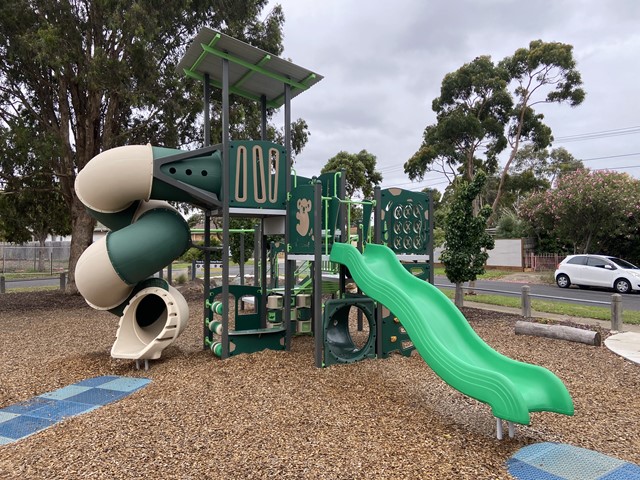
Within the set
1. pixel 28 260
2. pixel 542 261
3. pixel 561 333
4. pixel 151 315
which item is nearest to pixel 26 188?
pixel 151 315

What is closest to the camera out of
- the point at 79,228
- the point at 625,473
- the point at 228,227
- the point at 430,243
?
the point at 625,473

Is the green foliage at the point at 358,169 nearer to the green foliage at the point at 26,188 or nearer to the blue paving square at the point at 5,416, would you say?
the green foliage at the point at 26,188

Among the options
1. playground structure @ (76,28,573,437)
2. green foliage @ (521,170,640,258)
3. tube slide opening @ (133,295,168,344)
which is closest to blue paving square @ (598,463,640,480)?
playground structure @ (76,28,573,437)

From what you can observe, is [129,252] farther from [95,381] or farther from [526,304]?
[526,304]

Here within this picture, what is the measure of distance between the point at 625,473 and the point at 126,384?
4988mm

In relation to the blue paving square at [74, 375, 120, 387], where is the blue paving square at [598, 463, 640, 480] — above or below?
above

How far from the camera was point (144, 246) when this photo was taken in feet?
19.6

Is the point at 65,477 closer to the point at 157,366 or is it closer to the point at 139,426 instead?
the point at 139,426

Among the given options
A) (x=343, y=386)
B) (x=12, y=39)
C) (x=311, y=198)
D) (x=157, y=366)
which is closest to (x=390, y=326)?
(x=343, y=386)

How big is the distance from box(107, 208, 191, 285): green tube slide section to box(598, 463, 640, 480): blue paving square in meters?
5.29

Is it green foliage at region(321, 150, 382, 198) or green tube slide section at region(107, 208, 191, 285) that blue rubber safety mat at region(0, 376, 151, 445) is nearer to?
green tube slide section at region(107, 208, 191, 285)

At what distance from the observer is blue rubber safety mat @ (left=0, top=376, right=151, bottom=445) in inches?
163

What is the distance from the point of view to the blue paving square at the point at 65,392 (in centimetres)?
504

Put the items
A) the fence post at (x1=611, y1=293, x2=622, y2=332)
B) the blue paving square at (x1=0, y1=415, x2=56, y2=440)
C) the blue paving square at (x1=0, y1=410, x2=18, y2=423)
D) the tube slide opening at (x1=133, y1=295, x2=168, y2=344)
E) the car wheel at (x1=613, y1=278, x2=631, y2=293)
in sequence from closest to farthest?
1. the blue paving square at (x1=0, y1=415, x2=56, y2=440)
2. the blue paving square at (x1=0, y1=410, x2=18, y2=423)
3. the tube slide opening at (x1=133, y1=295, x2=168, y2=344)
4. the fence post at (x1=611, y1=293, x2=622, y2=332)
5. the car wheel at (x1=613, y1=278, x2=631, y2=293)
